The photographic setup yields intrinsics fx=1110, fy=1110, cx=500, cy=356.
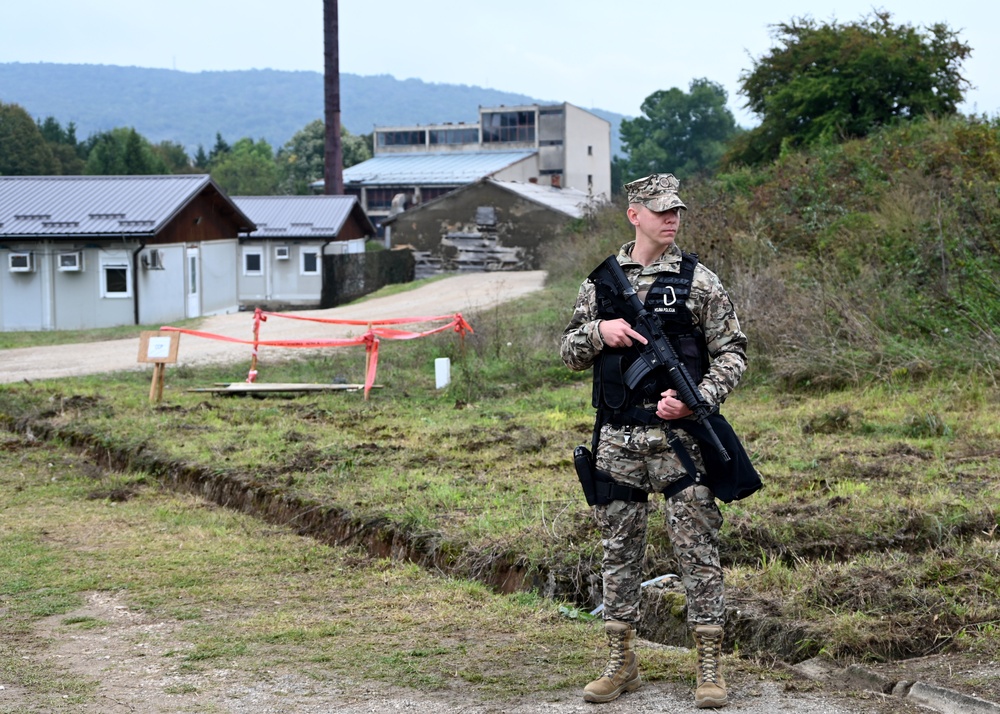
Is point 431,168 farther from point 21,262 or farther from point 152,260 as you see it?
point 21,262

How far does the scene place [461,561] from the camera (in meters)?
6.52

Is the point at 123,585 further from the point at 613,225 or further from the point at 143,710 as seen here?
the point at 613,225

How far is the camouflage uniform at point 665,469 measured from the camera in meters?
4.47

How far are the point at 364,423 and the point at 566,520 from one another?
4570 mm

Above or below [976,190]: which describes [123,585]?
below

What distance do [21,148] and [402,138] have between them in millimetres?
29590

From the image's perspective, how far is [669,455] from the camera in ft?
14.8

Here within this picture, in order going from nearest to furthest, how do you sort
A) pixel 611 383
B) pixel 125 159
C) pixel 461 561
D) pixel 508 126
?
pixel 611 383, pixel 461 561, pixel 125 159, pixel 508 126

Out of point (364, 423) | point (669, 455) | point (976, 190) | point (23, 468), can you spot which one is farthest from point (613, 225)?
point (669, 455)

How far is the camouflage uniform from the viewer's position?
4.47m

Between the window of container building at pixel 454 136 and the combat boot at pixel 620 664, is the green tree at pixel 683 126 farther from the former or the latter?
the combat boot at pixel 620 664

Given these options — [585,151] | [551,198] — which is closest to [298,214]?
[551,198]

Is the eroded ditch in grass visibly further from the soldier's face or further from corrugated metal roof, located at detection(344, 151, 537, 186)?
corrugated metal roof, located at detection(344, 151, 537, 186)

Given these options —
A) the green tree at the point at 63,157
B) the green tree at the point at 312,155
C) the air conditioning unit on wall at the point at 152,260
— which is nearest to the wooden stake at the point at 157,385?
the air conditioning unit on wall at the point at 152,260
